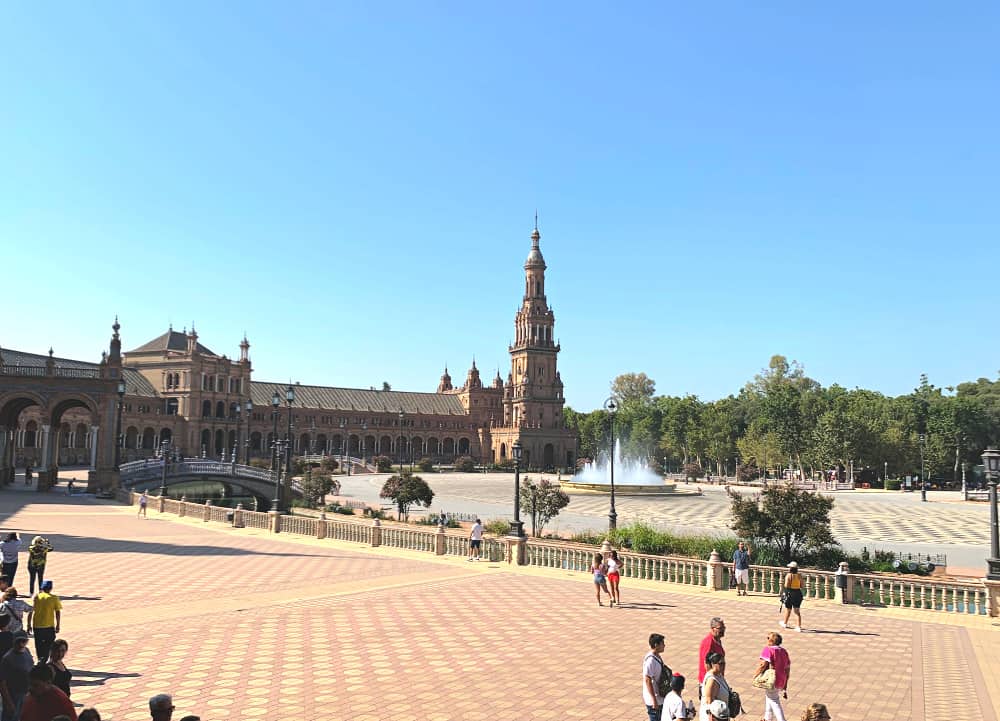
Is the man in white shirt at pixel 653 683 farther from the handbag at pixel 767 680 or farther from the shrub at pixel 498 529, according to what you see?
the shrub at pixel 498 529

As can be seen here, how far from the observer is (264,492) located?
6228cm

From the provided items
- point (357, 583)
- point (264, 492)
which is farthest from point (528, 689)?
point (264, 492)

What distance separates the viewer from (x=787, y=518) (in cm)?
2827

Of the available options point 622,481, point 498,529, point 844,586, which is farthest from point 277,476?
point 622,481

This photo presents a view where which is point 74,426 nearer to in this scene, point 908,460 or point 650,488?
point 650,488

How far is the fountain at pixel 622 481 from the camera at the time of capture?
7825cm

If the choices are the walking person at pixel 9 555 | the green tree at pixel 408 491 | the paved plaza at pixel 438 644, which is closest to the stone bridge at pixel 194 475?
the green tree at pixel 408 491

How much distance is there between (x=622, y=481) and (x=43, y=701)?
277ft

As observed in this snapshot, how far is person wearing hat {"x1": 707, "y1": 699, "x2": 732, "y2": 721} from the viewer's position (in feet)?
Answer: 27.3

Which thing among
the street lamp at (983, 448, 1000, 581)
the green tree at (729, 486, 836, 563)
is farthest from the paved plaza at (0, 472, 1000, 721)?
the green tree at (729, 486, 836, 563)

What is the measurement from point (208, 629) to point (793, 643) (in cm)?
1181

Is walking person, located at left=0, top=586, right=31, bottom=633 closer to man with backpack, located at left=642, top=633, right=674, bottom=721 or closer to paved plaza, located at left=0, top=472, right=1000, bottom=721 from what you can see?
paved plaza, located at left=0, top=472, right=1000, bottom=721

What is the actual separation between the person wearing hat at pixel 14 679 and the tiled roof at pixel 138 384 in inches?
4535

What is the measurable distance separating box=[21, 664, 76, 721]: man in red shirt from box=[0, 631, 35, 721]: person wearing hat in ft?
5.25
